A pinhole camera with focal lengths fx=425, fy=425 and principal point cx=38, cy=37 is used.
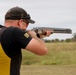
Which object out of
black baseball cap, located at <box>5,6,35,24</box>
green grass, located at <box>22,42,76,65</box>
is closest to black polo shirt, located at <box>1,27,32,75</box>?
black baseball cap, located at <box>5,6,35,24</box>

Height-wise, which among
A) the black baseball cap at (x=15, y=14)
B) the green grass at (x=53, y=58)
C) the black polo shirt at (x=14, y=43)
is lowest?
the green grass at (x=53, y=58)

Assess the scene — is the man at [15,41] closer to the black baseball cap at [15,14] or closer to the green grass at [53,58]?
the black baseball cap at [15,14]

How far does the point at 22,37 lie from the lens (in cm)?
455

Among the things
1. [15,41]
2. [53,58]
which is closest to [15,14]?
[15,41]

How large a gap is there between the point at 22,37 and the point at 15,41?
A: 0.10 m

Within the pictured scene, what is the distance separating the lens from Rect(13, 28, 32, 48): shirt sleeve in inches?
179

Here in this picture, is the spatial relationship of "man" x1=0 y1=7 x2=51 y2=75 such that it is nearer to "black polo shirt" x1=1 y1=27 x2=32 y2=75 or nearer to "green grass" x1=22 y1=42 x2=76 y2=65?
"black polo shirt" x1=1 y1=27 x2=32 y2=75

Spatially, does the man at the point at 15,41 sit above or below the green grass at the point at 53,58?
above

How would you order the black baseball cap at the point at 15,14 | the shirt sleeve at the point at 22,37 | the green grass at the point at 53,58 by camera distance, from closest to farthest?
the shirt sleeve at the point at 22,37
the black baseball cap at the point at 15,14
the green grass at the point at 53,58

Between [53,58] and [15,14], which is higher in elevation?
[15,14]

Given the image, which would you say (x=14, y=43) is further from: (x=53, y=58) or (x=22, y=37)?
(x=53, y=58)

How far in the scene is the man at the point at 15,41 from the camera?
4559 mm

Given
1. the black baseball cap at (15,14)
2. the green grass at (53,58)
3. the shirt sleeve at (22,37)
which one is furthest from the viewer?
the green grass at (53,58)

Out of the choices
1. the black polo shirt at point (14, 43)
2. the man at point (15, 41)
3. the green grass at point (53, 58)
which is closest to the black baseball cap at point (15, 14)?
the man at point (15, 41)
